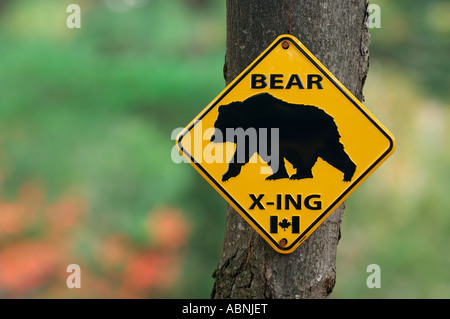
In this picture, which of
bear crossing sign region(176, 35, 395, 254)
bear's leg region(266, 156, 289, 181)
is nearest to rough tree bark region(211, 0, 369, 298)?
bear crossing sign region(176, 35, 395, 254)

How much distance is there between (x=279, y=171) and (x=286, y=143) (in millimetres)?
68

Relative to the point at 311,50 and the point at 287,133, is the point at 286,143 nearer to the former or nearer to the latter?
the point at 287,133

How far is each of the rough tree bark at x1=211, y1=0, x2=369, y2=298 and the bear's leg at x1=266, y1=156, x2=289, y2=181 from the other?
0.16 metres

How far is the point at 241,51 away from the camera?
4.36 ft

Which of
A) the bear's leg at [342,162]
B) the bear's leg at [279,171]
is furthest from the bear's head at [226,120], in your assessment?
the bear's leg at [342,162]

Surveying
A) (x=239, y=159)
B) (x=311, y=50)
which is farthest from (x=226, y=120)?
(x=311, y=50)

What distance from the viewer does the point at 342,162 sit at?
1.23m

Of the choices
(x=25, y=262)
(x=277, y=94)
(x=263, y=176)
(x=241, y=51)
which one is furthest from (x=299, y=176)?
(x=25, y=262)

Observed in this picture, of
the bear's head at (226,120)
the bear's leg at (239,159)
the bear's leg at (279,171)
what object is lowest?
the bear's leg at (279,171)

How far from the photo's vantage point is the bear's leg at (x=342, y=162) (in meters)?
1.23

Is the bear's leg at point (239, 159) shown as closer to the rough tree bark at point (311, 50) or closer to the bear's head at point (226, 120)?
the bear's head at point (226, 120)

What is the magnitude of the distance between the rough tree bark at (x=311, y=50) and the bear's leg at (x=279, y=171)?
6.2 inches

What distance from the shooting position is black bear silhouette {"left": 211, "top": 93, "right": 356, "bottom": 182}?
1229 mm
